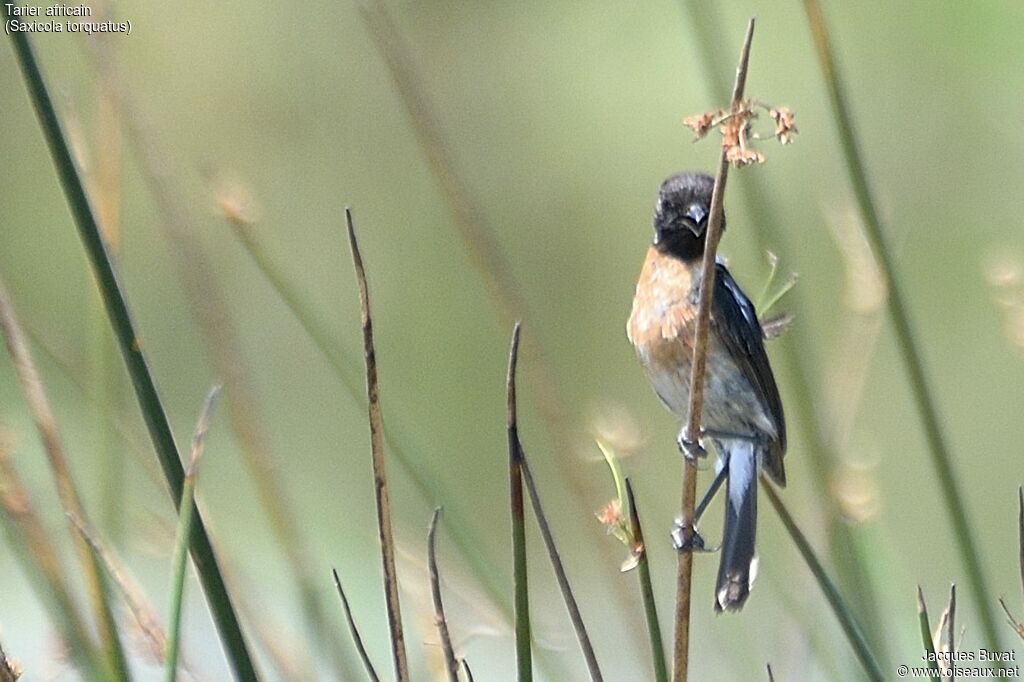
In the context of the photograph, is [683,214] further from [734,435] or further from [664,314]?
[734,435]

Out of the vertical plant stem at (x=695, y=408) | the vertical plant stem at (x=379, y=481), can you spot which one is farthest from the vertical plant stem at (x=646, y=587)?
the vertical plant stem at (x=379, y=481)

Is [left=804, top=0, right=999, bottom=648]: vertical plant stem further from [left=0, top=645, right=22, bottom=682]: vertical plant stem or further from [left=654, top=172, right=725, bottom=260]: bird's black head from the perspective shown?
[left=0, top=645, right=22, bottom=682]: vertical plant stem

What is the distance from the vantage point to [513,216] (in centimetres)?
467

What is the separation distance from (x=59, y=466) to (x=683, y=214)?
103 centimetres

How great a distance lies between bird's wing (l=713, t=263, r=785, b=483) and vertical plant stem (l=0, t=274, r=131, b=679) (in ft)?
3.48

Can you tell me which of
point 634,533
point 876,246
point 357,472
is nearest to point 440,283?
point 357,472

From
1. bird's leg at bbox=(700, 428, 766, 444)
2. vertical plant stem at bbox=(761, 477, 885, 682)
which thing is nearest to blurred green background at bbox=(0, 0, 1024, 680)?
bird's leg at bbox=(700, 428, 766, 444)

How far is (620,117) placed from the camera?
4.70m

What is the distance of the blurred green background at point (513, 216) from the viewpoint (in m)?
4.07

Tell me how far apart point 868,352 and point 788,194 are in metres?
2.28

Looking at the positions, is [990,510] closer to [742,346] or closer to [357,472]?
[357,472]

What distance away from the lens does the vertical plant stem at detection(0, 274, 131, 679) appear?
143 centimetres

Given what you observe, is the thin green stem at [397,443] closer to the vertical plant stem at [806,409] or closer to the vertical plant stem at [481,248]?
the vertical plant stem at [481,248]

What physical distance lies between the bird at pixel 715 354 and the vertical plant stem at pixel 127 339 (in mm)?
999
